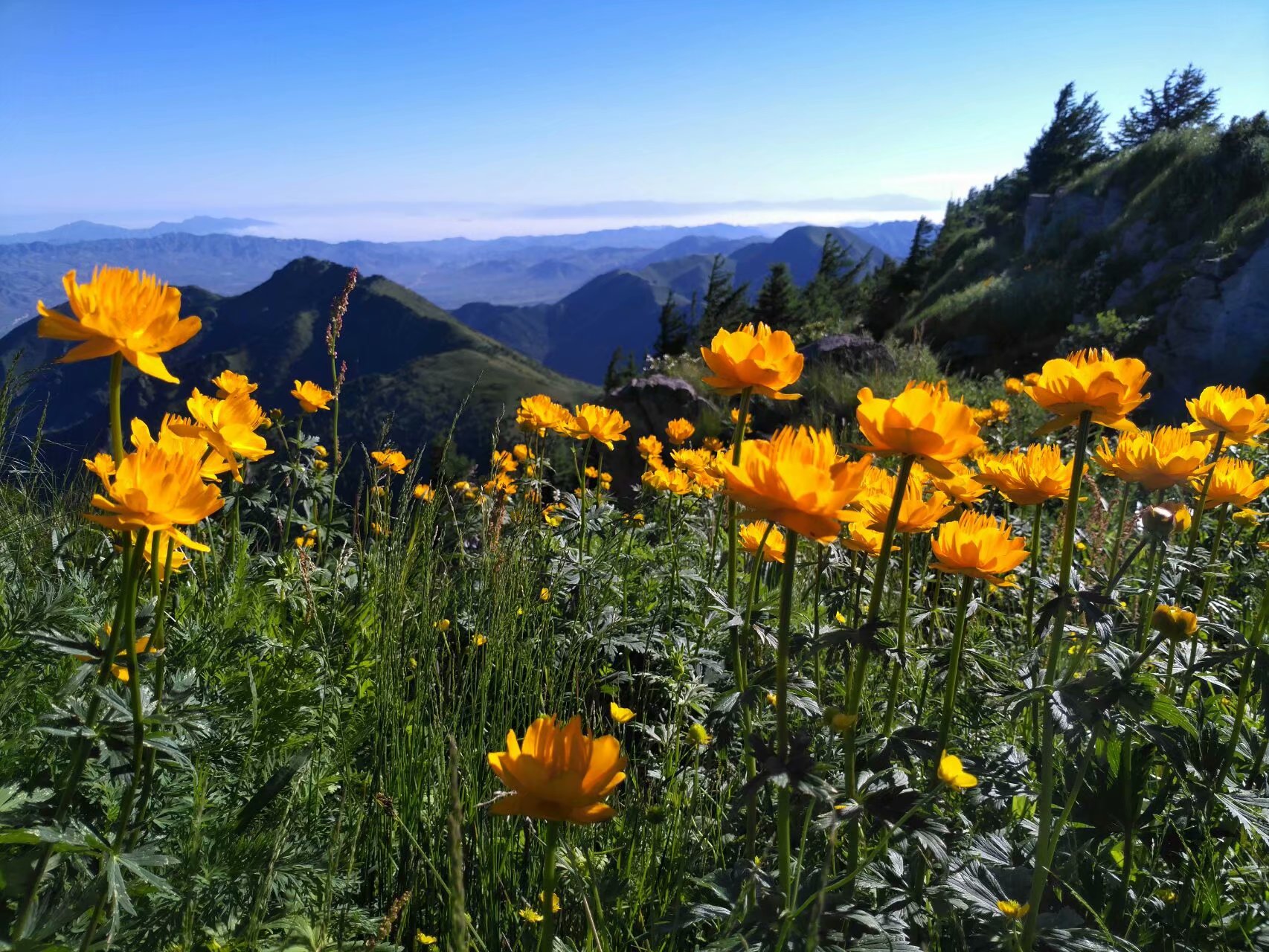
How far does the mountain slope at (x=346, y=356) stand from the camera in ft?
192

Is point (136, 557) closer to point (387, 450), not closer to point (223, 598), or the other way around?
point (223, 598)

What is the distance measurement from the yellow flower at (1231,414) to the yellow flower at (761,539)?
33.1 inches

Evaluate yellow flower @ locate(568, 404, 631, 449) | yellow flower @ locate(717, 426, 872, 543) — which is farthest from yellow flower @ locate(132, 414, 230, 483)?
yellow flower @ locate(568, 404, 631, 449)

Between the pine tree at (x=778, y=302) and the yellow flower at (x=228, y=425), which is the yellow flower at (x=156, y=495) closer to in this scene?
the yellow flower at (x=228, y=425)

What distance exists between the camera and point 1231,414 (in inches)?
59.9

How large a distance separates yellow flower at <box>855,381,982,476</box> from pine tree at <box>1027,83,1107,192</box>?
3152cm

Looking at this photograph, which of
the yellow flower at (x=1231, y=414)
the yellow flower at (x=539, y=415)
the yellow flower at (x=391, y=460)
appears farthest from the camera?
the yellow flower at (x=391, y=460)

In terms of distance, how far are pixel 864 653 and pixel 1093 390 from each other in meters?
0.56

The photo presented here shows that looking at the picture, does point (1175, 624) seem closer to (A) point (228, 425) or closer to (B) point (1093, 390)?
(B) point (1093, 390)

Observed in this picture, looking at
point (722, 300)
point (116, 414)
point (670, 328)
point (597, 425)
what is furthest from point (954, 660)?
point (670, 328)

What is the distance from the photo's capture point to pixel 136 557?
3.14 ft

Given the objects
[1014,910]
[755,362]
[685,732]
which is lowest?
[685,732]

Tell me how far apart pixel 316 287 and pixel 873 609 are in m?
138

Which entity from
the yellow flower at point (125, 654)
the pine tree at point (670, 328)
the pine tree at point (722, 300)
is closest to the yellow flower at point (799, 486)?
the yellow flower at point (125, 654)
